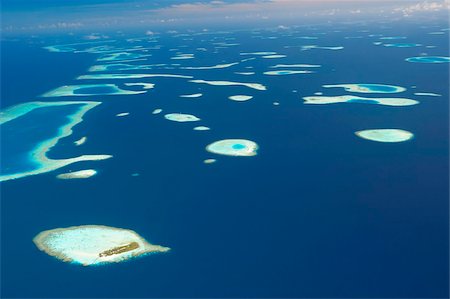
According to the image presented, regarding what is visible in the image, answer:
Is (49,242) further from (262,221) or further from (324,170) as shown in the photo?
(324,170)

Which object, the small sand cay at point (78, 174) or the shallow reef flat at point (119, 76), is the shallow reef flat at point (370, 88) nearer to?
the shallow reef flat at point (119, 76)

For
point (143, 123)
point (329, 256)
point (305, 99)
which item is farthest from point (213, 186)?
point (305, 99)

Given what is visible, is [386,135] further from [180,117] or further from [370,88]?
[180,117]

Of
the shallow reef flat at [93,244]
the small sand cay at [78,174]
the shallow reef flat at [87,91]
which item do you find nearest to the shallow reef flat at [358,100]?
the shallow reef flat at [87,91]

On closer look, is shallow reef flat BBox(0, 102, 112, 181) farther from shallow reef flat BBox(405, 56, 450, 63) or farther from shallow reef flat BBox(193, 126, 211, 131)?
shallow reef flat BBox(405, 56, 450, 63)

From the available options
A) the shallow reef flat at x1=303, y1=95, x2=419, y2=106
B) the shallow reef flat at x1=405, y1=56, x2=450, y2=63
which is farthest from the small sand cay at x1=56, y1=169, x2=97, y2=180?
the shallow reef flat at x1=405, y1=56, x2=450, y2=63

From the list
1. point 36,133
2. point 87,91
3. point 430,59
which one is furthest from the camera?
point 430,59

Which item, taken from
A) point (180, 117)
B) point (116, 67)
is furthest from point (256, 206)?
point (116, 67)
